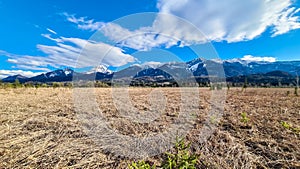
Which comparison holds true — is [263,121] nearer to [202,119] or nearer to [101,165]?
[202,119]

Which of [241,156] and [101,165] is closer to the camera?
[101,165]

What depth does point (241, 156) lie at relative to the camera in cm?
324

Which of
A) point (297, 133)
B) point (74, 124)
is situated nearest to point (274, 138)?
point (297, 133)

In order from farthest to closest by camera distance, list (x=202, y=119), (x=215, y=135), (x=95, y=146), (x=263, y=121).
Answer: (x=202, y=119) → (x=263, y=121) → (x=215, y=135) → (x=95, y=146)

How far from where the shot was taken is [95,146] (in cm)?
369

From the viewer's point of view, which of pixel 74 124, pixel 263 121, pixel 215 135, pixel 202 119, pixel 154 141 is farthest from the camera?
pixel 202 119

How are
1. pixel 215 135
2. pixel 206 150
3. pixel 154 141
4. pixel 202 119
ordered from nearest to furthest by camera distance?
pixel 206 150 → pixel 154 141 → pixel 215 135 → pixel 202 119

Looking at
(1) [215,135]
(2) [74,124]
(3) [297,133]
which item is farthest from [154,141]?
(3) [297,133]

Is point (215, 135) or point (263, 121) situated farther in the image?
point (263, 121)

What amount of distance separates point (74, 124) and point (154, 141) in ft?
7.69

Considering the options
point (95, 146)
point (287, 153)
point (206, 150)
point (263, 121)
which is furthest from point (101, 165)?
point (263, 121)

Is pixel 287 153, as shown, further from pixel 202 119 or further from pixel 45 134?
pixel 45 134

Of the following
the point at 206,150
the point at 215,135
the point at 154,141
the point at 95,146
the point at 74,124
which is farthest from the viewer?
the point at 74,124

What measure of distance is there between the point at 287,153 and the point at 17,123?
6203mm
